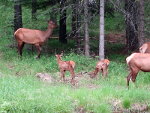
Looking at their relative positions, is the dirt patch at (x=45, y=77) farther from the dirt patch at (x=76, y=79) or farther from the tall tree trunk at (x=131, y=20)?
the tall tree trunk at (x=131, y=20)

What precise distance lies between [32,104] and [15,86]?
1.57 metres

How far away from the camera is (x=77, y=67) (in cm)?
1656

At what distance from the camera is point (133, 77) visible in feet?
44.7

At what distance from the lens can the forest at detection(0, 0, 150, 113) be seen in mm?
11109

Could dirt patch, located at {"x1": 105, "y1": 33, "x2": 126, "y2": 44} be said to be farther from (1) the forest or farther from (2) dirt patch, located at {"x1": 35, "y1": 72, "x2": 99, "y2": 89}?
(2) dirt patch, located at {"x1": 35, "y1": 72, "x2": 99, "y2": 89}

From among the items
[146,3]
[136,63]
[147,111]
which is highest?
[146,3]

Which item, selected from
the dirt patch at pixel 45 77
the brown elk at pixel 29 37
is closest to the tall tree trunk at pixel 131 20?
the brown elk at pixel 29 37

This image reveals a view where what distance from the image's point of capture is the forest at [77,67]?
36.4 ft

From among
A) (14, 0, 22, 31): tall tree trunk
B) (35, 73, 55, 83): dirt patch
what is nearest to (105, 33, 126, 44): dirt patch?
(14, 0, 22, 31): tall tree trunk

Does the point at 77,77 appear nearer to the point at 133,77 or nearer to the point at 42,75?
the point at 42,75

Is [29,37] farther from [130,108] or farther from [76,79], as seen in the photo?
[130,108]

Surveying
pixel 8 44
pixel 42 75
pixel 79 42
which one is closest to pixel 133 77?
pixel 42 75

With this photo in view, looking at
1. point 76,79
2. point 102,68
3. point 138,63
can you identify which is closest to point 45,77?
point 76,79

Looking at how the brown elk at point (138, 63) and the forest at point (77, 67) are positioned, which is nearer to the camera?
the forest at point (77, 67)
